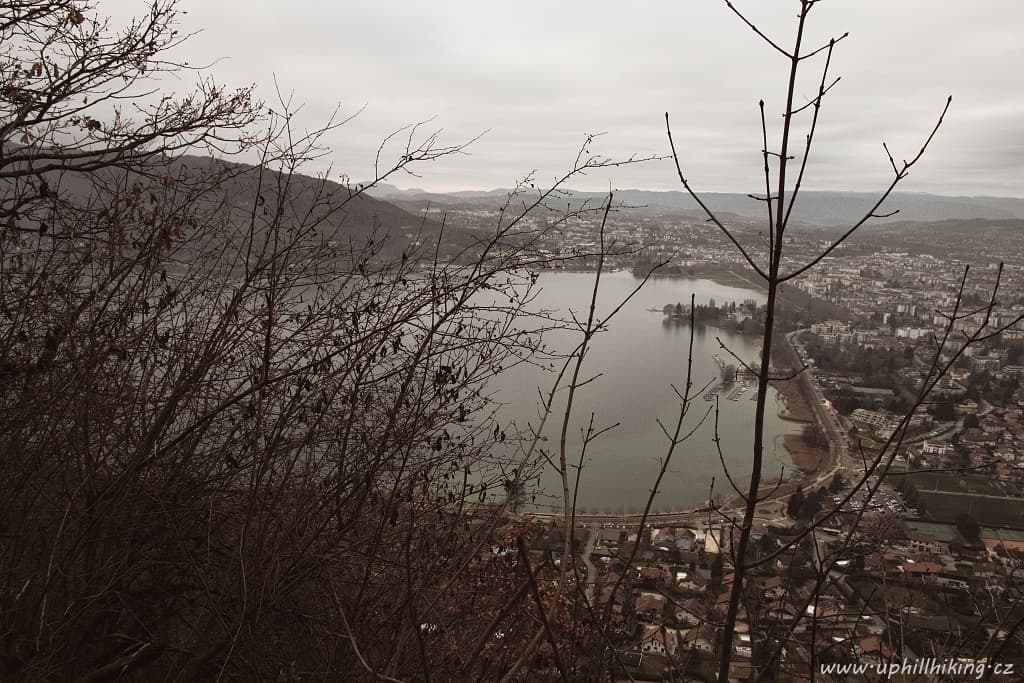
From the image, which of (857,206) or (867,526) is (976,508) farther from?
(857,206)

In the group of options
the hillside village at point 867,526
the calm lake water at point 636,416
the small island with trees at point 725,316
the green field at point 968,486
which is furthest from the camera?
the small island with trees at point 725,316

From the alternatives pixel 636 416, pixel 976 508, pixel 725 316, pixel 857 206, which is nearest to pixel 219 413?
pixel 976 508

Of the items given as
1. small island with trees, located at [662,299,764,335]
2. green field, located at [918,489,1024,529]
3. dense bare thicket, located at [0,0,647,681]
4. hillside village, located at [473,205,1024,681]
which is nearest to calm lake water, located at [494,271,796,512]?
small island with trees, located at [662,299,764,335]

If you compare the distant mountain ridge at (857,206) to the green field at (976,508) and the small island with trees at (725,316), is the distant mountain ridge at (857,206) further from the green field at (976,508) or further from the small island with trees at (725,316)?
the green field at (976,508)

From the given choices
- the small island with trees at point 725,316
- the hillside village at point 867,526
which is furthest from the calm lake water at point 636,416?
the hillside village at point 867,526

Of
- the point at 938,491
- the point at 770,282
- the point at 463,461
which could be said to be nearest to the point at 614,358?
the point at 938,491

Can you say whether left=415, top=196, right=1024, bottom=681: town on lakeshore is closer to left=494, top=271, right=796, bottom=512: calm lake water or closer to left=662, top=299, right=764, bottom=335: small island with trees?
left=662, top=299, right=764, bottom=335: small island with trees

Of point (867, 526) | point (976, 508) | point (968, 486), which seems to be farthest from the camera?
point (968, 486)
